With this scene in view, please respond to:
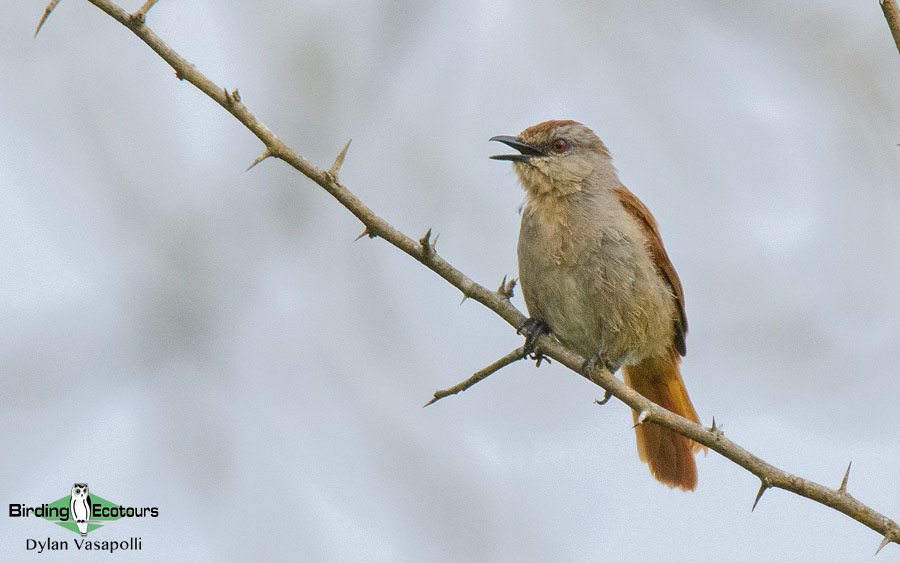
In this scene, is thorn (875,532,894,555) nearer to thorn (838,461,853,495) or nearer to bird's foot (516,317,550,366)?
thorn (838,461,853,495)

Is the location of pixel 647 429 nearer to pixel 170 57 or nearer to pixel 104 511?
pixel 104 511

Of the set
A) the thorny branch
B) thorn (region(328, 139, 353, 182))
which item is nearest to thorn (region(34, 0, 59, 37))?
the thorny branch

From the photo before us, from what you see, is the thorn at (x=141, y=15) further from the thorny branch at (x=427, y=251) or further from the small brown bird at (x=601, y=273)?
the small brown bird at (x=601, y=273)

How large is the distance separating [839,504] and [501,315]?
1.56 m

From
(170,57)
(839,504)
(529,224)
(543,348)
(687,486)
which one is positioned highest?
(529,224)

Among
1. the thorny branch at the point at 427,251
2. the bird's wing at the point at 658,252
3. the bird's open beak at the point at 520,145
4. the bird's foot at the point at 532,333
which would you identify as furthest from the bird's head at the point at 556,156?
the thorny branch at the point at 427,251

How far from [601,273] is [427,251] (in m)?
1.70

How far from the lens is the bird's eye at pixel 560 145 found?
18.3 feet

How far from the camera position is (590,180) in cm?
538

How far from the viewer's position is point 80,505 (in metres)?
4.99

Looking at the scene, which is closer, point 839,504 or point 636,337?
point 839,504

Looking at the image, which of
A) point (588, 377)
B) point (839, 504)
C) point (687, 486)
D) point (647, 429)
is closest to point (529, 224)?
point (588, 377)

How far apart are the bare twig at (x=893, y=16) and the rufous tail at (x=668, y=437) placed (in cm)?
283

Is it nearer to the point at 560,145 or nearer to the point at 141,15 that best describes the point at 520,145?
the point at 560,145
